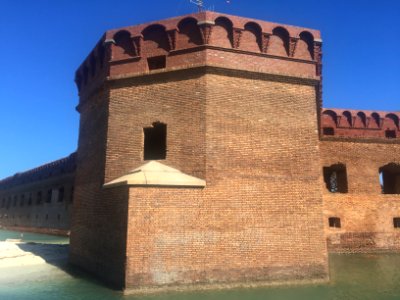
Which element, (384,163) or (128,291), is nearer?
(128,291)

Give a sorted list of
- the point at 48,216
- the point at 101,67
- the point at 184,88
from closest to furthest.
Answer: the point at 184,88 < the point at 101,67 < the point at 48,216

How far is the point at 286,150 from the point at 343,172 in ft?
26.9

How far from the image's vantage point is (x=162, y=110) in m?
9.12

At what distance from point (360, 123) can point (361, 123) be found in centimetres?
6

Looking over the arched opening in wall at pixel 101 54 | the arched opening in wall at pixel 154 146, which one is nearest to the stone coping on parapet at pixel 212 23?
the arched opening in wall at pixel 101 54

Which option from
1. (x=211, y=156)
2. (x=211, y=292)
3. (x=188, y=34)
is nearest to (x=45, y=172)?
(x=188, y=34)

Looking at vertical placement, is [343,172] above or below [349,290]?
above

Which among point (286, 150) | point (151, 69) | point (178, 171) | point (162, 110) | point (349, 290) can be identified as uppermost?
point (151, 69)

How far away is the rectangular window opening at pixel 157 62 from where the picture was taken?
9.61 meters

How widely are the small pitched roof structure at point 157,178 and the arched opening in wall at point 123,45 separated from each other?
10.5 feet

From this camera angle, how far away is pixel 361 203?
50.0ft

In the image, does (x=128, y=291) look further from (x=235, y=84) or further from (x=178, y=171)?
(x=235, y=84)

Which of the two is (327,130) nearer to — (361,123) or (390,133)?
(361,123)

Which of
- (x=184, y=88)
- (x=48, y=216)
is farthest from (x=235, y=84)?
(x=48, y=216)
